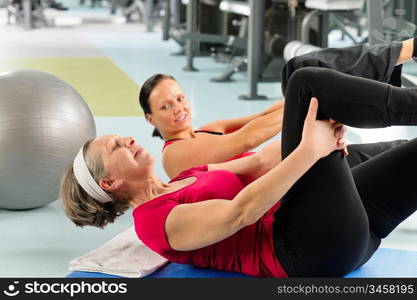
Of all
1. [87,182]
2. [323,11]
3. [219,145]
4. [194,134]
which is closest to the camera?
[87,182]

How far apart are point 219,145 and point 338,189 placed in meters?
0.90

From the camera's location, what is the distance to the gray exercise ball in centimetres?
300

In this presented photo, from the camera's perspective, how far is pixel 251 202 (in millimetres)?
1937

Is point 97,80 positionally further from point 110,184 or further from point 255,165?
point 110,184

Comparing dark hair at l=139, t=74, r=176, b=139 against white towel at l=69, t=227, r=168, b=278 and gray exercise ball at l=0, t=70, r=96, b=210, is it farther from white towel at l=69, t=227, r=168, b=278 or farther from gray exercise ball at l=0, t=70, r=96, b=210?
white towel at l=69, t=227, r=168, b=278

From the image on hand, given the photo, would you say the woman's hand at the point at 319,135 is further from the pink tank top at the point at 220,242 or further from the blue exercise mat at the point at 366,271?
the blue exercise mat at the point at 366,271

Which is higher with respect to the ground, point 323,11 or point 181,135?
point 323,11

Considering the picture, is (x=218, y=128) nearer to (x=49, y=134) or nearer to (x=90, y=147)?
(x=49, y=134)

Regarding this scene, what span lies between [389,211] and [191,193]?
1.89 ft

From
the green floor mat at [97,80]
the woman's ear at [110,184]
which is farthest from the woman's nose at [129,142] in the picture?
the green floor mat at [97,80]

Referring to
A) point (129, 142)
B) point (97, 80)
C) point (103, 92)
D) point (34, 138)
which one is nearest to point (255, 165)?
point (129, 142)

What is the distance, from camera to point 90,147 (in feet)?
7.30

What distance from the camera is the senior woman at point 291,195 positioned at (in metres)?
1.94

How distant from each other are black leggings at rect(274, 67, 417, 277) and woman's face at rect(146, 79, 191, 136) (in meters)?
0.85
